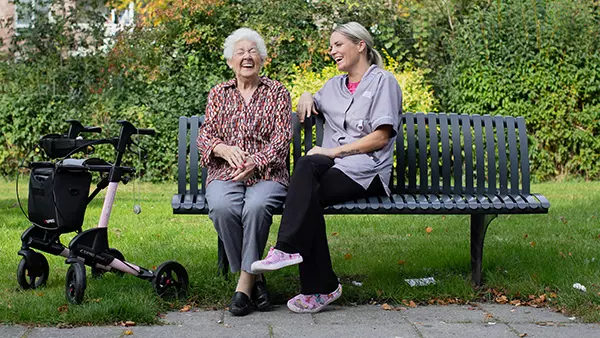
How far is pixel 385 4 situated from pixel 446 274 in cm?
812

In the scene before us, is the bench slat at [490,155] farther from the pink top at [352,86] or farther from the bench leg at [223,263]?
the bench leg at [223,263]

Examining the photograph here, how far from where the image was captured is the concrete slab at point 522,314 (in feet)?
14.3

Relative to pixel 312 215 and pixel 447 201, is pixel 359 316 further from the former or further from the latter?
pixel 447 201

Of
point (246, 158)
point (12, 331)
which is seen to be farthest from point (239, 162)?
point (12, 331)

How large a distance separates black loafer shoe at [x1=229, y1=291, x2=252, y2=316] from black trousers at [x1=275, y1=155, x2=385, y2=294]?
308mm

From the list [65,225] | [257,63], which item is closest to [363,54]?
[257,63]

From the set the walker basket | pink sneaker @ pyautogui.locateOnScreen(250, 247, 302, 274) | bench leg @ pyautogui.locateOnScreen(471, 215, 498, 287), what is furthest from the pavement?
the walker basket

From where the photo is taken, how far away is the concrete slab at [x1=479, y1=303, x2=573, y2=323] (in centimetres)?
436

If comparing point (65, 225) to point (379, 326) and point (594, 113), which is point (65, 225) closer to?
point (379, 326)

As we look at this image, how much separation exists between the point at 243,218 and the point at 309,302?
1.83 ft

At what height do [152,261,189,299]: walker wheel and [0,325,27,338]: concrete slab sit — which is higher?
[152,261,189,299]: walker wheel

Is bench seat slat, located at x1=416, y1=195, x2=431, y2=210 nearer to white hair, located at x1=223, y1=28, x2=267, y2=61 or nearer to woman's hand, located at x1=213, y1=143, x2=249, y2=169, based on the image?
woman's hand, located at x1=213, y1=143, x2=249, y2=169

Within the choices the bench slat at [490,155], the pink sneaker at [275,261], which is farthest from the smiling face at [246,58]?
the bench slat at [490,155]

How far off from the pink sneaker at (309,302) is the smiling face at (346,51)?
136 cm
